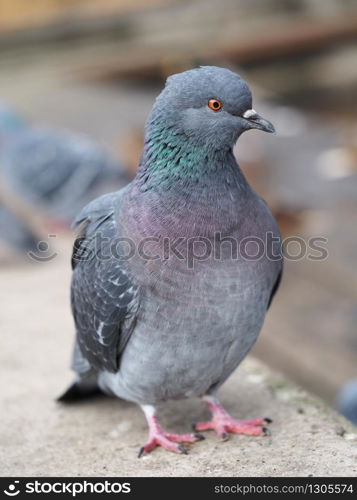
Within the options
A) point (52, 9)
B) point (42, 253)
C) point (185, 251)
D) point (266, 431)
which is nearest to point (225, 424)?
point (266, 431)

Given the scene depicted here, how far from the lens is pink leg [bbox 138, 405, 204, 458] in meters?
4.52

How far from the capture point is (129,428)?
194 inches

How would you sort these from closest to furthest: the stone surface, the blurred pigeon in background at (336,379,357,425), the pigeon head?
the pigeon head
the stone surface
the blurred pigeon in background at (336,379,357,425)

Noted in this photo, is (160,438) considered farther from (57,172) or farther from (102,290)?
(57,172)

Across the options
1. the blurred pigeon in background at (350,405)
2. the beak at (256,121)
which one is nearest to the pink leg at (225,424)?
the blurred pigeon in background at (350,405)

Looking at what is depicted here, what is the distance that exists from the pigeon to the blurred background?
5.06 ft

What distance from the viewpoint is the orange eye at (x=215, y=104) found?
155 inches

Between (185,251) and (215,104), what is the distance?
707 mm

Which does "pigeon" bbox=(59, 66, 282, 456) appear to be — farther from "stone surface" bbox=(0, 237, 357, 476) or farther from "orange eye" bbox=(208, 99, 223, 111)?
"stone surface" bbox=(0, 237, 357, 476)

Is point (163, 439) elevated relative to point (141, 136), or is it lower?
lower

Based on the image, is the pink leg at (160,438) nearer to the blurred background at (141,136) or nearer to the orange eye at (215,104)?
the blurred background at (141,136)

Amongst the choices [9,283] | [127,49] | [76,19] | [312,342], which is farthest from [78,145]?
[76,19]
